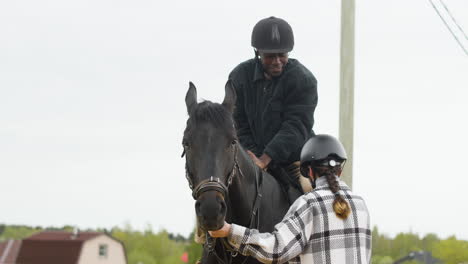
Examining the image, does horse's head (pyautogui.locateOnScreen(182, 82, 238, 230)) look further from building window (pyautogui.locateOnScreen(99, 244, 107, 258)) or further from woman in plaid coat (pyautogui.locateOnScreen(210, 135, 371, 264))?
building window (pyautogui.locateOnScreen(99, 244, 107, 258))

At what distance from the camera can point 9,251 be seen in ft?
205

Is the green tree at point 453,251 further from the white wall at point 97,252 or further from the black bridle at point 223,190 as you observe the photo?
the black bridle at point 223,190

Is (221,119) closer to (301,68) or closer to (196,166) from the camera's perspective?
(196,166)

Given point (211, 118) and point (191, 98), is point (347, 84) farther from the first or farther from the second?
point (211, 118)

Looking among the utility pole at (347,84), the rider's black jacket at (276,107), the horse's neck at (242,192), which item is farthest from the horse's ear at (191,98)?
the utility pole at (347,84)

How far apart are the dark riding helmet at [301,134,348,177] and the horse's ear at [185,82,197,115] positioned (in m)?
0.86

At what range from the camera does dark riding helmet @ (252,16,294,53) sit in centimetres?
680

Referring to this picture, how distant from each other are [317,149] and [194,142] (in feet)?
2.70

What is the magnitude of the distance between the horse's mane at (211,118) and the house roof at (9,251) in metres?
59.9

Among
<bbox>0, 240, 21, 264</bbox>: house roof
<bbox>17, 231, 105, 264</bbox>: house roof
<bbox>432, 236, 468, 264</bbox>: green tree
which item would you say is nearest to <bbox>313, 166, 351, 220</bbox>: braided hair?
<bbox>432, 236, 468, 264</bbox>: green tree

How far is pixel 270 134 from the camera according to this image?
269 inches

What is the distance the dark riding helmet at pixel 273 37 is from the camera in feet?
22.3

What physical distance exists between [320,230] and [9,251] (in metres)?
61.4

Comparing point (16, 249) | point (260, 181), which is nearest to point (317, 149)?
point (260, 181)
